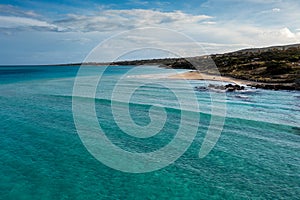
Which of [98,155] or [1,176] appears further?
[98,155]

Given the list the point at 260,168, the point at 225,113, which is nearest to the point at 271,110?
the point at 225,113

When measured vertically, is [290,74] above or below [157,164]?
above

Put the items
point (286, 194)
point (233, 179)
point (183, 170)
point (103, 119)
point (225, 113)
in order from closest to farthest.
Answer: point (286, 194), point (233, 179), point (183, 170), point (103, 119), point (225, 113)

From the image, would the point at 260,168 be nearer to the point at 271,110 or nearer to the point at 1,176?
the point at 1,176

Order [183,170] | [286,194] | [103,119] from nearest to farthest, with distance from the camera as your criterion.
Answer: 1. [286,194]
2. [183,170]
3. [103,119]

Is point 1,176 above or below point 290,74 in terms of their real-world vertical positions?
below

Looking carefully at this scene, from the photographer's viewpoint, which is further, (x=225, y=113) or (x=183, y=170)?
(x=225, y=113)

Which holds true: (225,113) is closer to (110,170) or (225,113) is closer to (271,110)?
(271,110)

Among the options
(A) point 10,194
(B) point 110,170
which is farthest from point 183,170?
(A) point 10,194

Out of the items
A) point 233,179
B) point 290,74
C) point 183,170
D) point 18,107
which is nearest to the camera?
point 233,179
